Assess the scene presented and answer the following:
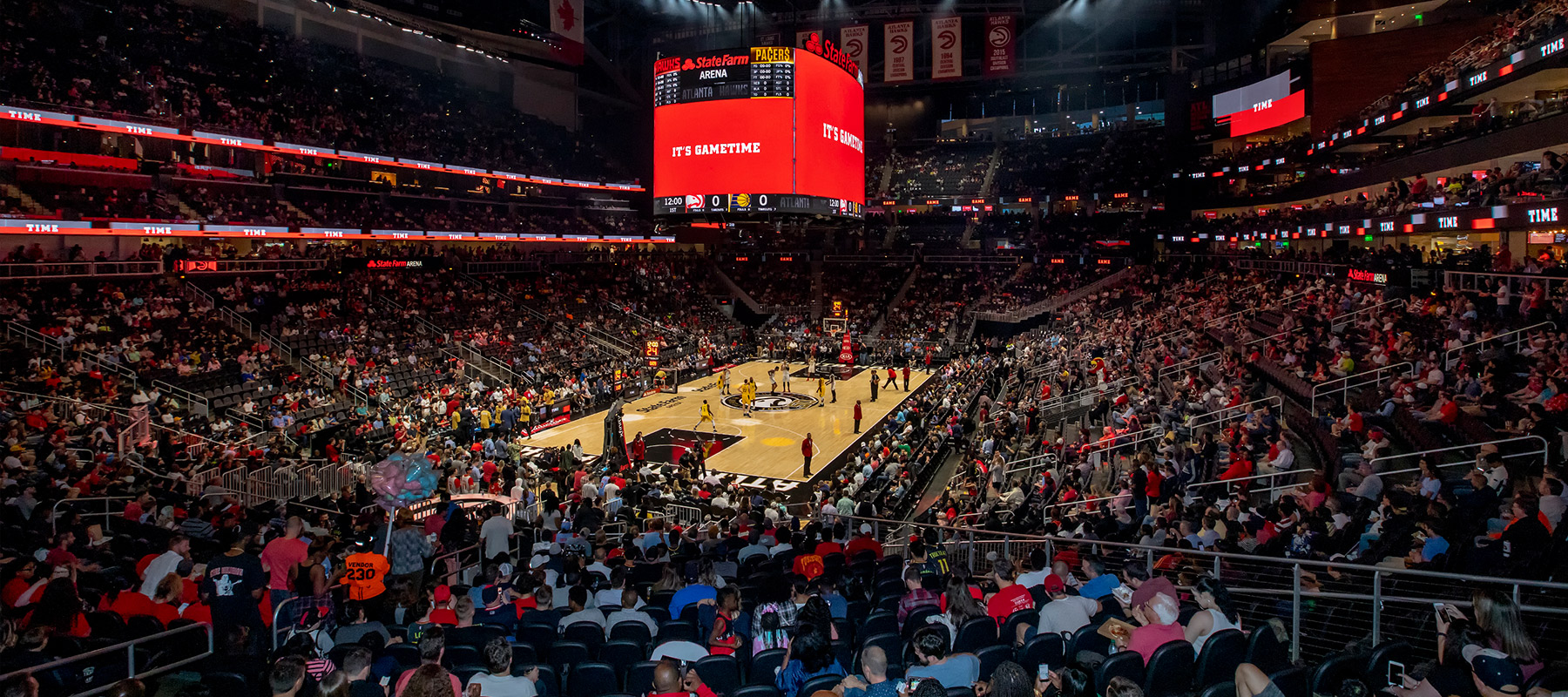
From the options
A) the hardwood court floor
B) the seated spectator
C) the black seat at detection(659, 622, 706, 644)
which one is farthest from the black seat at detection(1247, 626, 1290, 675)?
the hardwood court floor

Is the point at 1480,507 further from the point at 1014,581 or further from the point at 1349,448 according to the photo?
the point at 1014,581

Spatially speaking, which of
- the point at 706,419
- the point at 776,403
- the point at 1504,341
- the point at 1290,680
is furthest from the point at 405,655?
the point at 776,403

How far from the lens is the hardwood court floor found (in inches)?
859

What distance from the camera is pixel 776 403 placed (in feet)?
96.3

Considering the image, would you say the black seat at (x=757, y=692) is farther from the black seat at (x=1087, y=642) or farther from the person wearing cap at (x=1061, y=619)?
the black seat at (x=1087, y=642)

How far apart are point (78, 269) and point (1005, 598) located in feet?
88.4

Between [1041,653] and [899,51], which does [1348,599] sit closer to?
[1041,653]

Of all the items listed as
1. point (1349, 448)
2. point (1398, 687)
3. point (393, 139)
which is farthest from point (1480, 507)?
point (393, 139)

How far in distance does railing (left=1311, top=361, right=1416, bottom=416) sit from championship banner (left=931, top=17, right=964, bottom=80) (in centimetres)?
3228

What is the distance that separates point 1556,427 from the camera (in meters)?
9.04

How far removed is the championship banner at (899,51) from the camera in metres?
43.4

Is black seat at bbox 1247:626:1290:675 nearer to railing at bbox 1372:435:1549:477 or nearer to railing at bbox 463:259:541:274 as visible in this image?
railing at bbox 1372:435:1549:477

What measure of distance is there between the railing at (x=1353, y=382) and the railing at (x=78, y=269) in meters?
29.0

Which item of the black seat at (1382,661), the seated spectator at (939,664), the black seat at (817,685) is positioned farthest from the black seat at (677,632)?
the black seat at (1382,661)
